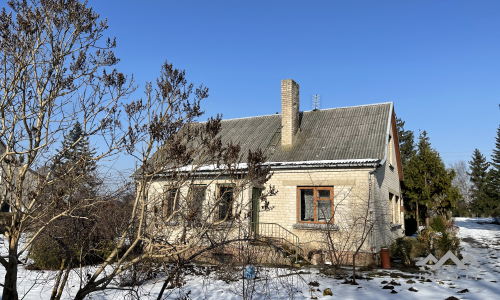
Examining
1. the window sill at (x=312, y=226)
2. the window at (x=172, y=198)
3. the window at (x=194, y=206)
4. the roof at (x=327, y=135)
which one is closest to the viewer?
the window at (x=194, y=206)

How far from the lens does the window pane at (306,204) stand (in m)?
12.0

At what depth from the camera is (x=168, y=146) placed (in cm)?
466

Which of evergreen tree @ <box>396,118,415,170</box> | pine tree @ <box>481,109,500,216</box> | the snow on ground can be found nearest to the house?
the snow on ground

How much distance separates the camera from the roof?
1198 centimetres

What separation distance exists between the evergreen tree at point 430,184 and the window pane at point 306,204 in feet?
31.5

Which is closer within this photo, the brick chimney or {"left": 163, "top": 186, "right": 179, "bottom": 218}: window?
{"left": 163, "top": 186, "right": 179, "bottom": 218}: window

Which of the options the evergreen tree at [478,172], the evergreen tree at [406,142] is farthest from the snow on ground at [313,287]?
the evergreen tree at [478,172]

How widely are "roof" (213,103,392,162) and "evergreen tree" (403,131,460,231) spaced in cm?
695

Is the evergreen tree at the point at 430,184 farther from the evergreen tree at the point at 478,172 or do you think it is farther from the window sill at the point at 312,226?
the evergreen tree at the point at 478,172

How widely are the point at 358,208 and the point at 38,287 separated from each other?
946 cm

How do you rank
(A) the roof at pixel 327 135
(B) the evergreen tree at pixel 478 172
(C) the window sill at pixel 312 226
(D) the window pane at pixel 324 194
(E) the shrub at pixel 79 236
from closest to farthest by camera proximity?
(E) the shrub at pixel 79 236 → (C) the window sill at pixel 312 226 → (D) the window pane at pixel 324 194 → (A) the roof at pixel 327 135 → (B) the evergreen tree at pixel 478 172

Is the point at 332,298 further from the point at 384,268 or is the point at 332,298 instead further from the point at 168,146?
the point at 168,146

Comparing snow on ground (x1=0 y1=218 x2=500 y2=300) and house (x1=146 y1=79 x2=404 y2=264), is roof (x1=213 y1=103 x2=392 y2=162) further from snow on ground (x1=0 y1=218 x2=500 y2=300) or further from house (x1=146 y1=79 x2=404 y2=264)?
snow on ground (x1=0 y1=218 x2=500 y2=300)

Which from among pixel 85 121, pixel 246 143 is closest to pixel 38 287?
pixel 85 121
